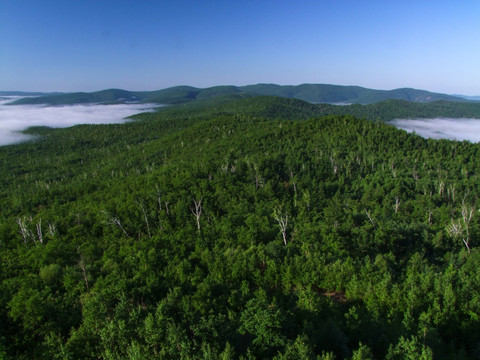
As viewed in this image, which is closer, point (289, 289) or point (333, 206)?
point (289, 289)

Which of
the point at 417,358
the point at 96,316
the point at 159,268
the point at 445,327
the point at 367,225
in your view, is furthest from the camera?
the point at 367,225

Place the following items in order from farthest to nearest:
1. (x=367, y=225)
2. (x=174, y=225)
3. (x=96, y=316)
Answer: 1. (x=174, y=225)
2. (x=367, y=225)
3. (x=96, y=316)

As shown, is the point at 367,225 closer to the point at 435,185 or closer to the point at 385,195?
the point at 385,195

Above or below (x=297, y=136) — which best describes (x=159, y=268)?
below

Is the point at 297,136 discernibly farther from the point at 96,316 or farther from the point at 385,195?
the point at 96,316

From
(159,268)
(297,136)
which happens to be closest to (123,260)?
(159,268)

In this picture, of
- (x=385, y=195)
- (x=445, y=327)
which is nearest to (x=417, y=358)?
(x=445, y=327)
